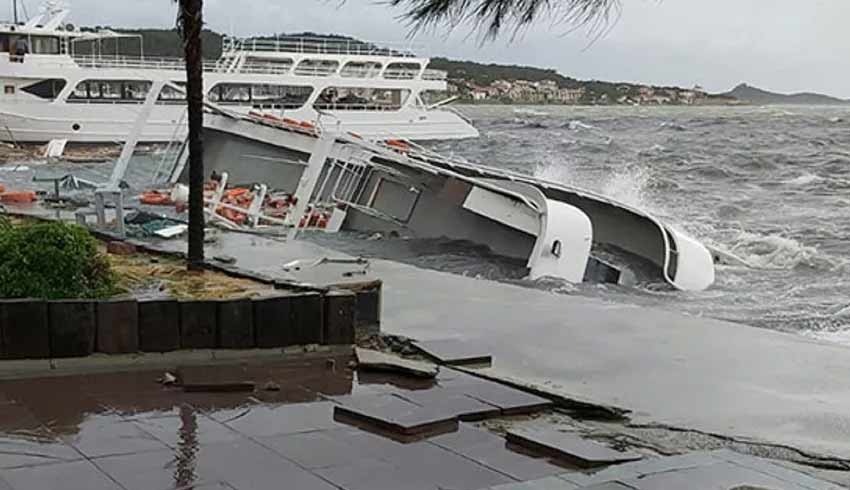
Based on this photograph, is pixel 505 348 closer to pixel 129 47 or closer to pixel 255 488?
pixel 255 488

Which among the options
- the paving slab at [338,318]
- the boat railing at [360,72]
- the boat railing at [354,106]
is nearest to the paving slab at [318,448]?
the paving slab at [338,318]

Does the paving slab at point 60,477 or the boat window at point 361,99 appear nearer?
the paving slab at point 60,477

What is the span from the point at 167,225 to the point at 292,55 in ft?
125

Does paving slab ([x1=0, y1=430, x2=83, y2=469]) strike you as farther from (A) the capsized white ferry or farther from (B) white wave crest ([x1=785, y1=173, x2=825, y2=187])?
(A) the capsized white ferry

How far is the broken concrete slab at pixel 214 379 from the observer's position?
19.2 feet

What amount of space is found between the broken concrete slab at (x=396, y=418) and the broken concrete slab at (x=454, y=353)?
1.21m

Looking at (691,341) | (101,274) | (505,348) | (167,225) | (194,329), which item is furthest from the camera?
(167,225)

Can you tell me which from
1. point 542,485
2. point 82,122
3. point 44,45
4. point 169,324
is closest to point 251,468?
point 542,485

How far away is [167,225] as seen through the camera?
11.7 m

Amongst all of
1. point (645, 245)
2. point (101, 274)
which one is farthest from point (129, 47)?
point (101, 274)

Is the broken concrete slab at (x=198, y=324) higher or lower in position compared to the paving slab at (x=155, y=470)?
higher

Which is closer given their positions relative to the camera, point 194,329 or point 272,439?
point 272,439

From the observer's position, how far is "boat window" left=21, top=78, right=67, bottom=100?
44.9 metres

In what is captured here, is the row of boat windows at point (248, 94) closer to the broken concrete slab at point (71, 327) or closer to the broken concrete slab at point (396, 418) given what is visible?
the broken concrete slab at point (71, 327)
